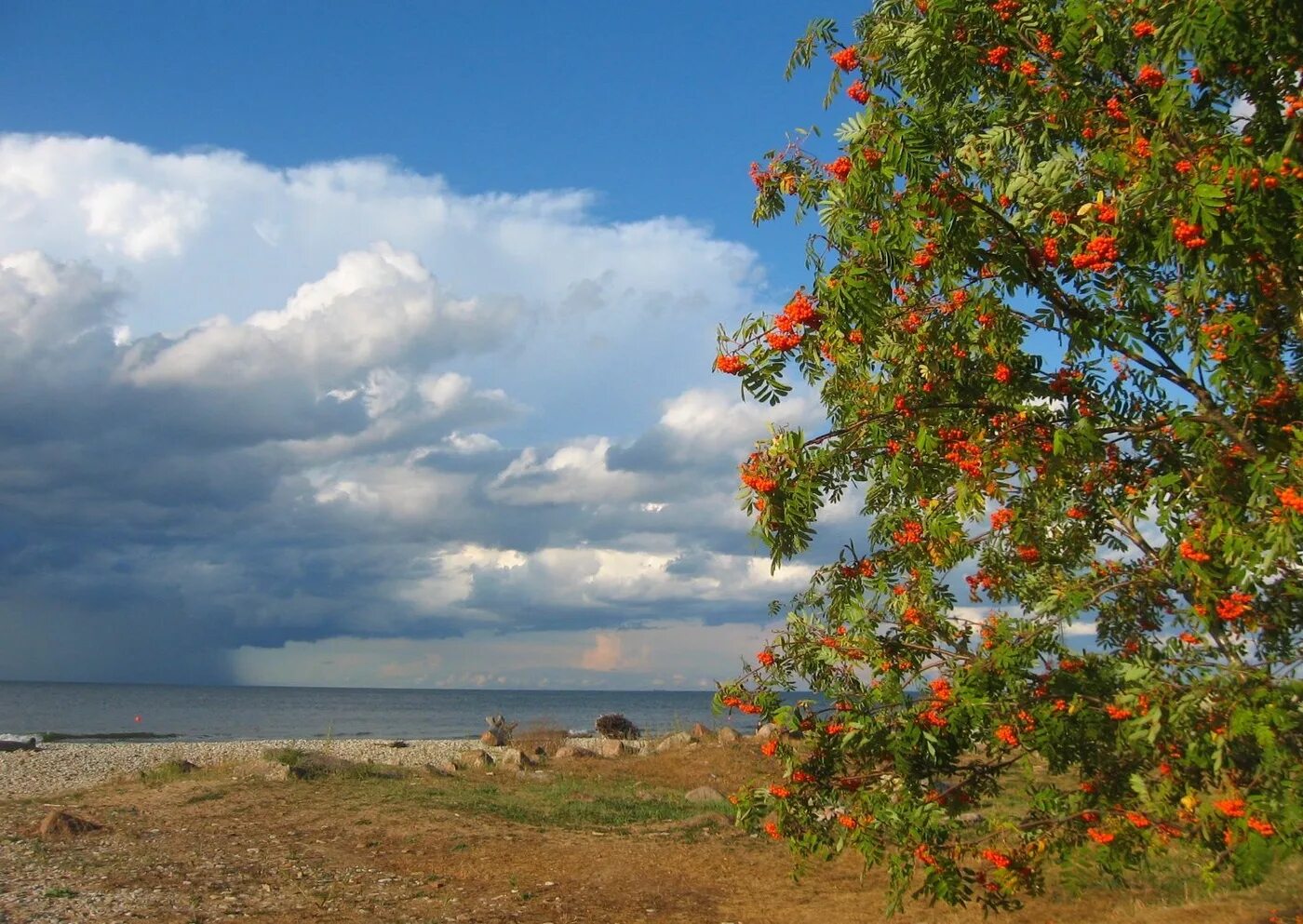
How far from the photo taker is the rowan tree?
506cm

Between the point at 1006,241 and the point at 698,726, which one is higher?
the point at 1006,241

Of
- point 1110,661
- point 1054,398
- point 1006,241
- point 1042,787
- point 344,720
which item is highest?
point 1006,241

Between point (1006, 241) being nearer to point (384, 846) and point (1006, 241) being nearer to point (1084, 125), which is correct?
point (1084, 125)

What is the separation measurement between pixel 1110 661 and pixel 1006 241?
2.68 metres

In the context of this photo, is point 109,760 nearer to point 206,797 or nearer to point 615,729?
point 206,797

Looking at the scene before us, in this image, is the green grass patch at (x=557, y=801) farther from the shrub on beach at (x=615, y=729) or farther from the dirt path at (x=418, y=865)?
the shrub on beach at (x=615, y=729)

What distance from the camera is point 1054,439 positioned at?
5.33 meters

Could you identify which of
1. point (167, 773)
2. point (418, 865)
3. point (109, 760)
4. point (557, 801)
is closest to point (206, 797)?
point (167, 773)

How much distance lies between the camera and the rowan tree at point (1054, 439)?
506 centimetres

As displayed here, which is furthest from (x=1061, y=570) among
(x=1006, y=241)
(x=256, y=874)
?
(x=256, y=874)

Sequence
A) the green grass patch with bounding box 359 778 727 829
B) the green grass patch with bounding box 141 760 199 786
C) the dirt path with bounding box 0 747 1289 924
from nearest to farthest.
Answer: the dirt path with bounding box 0 747 1289 924 → the green grass patch with bounding box 359 778 727 829 → the green grass patch with bounding box 141 760 199 786

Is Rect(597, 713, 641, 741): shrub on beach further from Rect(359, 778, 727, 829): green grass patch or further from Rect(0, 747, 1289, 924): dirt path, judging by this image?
Rect(0, 747, 1289, 924): dirt path

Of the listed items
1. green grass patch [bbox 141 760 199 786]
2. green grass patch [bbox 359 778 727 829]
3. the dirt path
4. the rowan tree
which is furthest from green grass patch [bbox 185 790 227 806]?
the rowan tree

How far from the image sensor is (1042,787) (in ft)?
23.7
